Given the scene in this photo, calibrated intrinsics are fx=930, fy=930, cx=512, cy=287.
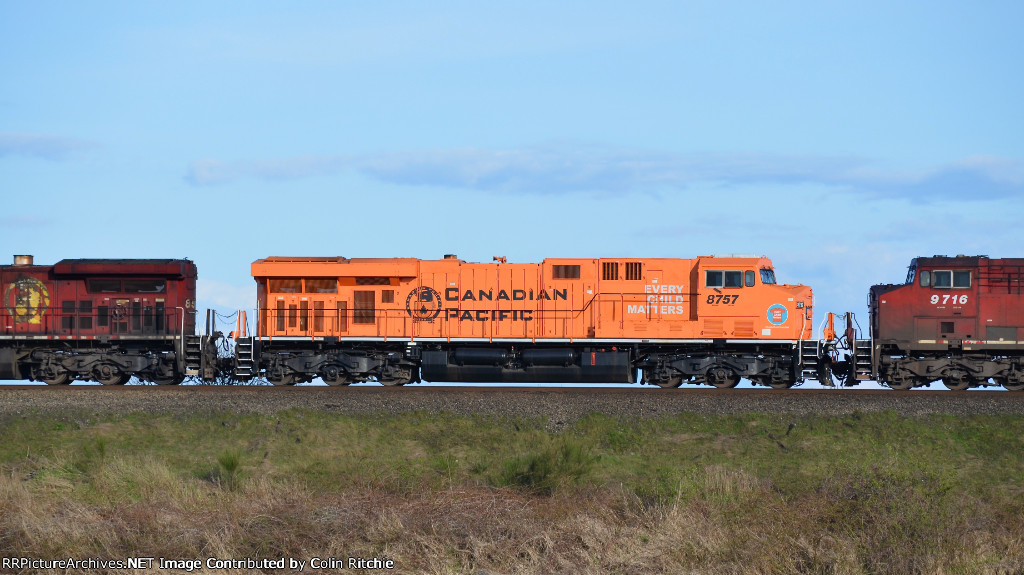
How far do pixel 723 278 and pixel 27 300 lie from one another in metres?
17.8

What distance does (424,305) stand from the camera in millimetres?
23047

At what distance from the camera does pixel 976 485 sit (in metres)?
12.8

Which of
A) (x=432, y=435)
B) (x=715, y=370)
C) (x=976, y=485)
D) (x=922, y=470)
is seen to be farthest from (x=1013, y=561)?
(x=715, y=370)

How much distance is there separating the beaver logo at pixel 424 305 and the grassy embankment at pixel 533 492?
622 centimetres

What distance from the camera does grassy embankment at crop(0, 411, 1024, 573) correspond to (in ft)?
30.9

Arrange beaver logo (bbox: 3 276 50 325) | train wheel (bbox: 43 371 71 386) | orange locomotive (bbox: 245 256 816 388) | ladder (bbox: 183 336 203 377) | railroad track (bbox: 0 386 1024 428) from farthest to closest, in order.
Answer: beaver logo (bbox: 3 276 50 325) < train wheel (bbox: 43 371 71 386) < ladder (bbox: 183 336 203 377) < orange locomotive (bbox: 245 256 816 388) < railroad track (bbox: 0 386 1024 428)

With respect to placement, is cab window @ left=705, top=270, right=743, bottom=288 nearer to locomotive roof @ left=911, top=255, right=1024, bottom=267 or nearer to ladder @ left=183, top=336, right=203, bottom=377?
locomotive roof @ left=911, top=255, right=1024, bottom=267

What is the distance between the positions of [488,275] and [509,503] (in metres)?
12.6

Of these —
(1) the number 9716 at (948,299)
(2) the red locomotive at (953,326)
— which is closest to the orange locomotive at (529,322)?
(2) the red locomotive at (953,326)

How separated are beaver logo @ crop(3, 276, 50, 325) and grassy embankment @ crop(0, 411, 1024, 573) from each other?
8276mm

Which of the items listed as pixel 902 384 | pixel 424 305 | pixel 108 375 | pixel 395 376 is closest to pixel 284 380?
pixel 395 376

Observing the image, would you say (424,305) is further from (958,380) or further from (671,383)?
(958,380)

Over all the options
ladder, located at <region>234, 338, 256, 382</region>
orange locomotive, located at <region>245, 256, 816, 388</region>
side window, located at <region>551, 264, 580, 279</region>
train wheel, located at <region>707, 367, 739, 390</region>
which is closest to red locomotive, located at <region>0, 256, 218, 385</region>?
ladder, located at <region>234, 338, 256, 382</region>

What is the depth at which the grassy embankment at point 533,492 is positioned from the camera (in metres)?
9.42
